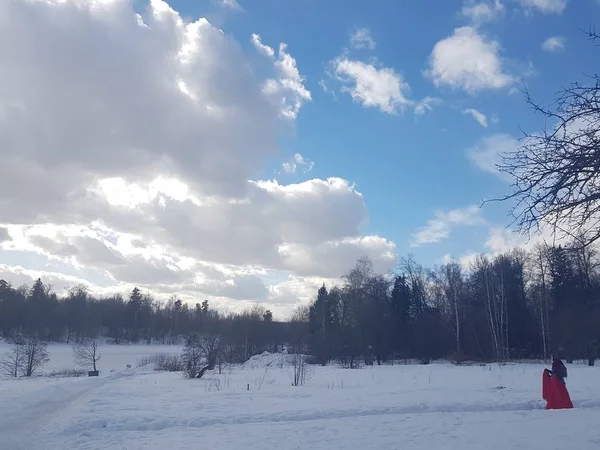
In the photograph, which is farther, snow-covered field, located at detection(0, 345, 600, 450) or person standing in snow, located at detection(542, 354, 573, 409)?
person standing in snow, located at detection(542, 354, 573, 409)

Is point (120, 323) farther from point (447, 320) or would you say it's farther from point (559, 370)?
point (559, 370)

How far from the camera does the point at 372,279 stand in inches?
2623

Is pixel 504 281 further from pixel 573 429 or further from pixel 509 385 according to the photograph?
pixel 573 429

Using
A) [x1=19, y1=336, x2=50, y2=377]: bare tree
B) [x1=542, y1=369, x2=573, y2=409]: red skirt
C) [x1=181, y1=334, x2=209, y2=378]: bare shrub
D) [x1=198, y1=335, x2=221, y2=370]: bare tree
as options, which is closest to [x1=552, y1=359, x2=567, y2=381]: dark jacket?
[x1=542, y1=369, x2=573, y2=409]: red skirt

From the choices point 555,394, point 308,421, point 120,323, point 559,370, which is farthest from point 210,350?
point 120,323

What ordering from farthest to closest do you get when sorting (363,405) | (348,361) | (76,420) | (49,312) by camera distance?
1. (49,312)
2. (348,361)
3. (363,405)
4. (76,420)


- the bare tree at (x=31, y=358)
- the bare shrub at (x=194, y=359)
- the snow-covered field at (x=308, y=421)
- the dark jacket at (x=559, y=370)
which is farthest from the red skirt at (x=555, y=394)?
the bare tree at (x=31, y=358)

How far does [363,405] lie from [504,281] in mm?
45759

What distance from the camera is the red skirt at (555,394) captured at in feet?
51.8

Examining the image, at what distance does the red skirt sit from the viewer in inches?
622

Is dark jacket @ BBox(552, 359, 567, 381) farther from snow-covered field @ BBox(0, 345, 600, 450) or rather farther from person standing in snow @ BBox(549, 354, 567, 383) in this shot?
snow-covered field @ BBox(0, 345, 600, 450)

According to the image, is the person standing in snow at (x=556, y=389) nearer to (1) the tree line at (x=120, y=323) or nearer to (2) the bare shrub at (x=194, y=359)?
(2) the bare shrub at (x=194, y=359)

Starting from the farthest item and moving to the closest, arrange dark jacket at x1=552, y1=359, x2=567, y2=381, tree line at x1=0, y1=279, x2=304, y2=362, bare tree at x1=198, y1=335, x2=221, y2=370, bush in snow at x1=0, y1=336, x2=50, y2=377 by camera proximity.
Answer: tree line at x1=0, y1=279, x2=304, y2=362
bush in snow at x1=0, y1=336, x2=50, y2=377
bare tree at x1=198, y1=335, x2=221, y2=370
dark jacket at x1=552, y1=359, x2=567, y2=381

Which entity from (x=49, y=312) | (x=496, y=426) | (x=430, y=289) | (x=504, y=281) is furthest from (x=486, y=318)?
(x=49, y=312)
